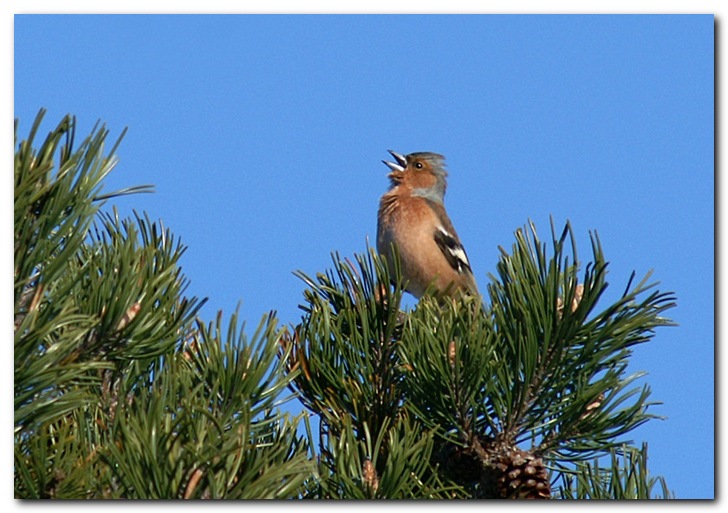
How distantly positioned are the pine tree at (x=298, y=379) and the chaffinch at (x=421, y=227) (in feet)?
7.19

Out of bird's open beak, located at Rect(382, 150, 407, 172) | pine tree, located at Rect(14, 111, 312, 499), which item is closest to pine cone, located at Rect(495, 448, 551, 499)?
pine tree, located at Rect(14, 111, 312, 499)

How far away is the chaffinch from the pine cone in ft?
7.77

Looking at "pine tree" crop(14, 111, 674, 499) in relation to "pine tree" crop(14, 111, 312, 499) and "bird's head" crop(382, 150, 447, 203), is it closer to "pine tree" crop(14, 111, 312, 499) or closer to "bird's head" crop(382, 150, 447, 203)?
"pine tree" crop(14, 111, 312, 499)

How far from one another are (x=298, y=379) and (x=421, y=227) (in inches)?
131

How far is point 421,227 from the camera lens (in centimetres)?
625

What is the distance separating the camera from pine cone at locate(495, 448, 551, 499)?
2764mm

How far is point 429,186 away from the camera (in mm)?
7250

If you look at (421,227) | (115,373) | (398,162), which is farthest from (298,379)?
(398,162)

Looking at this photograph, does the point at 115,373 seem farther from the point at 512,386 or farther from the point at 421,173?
the point at 421,173

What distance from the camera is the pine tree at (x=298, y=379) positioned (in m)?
2.27

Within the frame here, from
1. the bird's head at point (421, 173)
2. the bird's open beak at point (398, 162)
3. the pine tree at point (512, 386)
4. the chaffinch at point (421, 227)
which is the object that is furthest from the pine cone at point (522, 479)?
the bird's open beak at point (398, 162)

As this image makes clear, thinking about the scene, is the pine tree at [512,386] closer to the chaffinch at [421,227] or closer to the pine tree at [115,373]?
the pine tree at [115,373]
